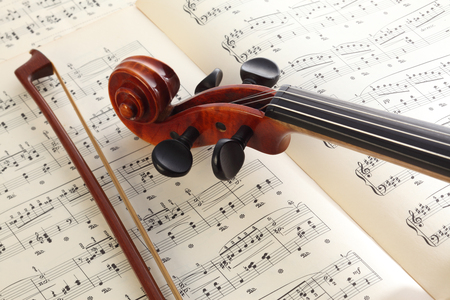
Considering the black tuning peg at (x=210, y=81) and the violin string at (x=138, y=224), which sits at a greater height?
the black tuning peg at (x=210, y=81)

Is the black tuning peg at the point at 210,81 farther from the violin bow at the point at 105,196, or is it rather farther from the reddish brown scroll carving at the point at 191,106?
the violin bow at the point at 105,196

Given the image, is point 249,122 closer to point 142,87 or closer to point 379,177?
point 142,87

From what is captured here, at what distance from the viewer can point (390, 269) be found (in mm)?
956

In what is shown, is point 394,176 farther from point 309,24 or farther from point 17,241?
point 17,241

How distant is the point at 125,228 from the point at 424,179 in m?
0.80

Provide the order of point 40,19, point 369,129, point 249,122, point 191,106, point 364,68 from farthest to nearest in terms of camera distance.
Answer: point 40,19, point 364,68, point 191,106, point 249,122, point 369,129

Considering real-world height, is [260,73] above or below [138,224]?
above

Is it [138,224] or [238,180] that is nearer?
[138,224]

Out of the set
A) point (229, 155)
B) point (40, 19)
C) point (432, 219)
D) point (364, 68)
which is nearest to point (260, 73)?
point (229, 155)

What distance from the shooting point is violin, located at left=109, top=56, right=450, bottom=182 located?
2.58 feet

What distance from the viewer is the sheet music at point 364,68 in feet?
3.28

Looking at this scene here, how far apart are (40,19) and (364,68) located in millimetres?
1199

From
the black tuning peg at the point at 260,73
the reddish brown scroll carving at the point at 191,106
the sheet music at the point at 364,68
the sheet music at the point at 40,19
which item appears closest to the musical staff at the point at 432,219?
the sheet music at the point at 364,68

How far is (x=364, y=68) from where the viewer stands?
126 centimetres
